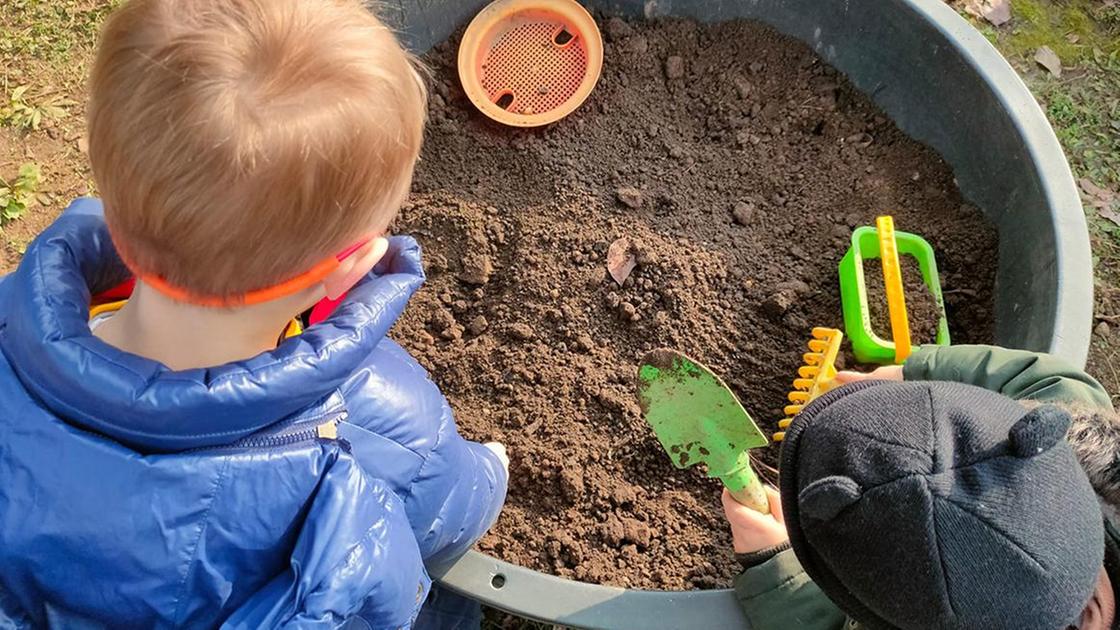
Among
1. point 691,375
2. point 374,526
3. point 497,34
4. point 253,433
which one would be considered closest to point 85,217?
point 253,433

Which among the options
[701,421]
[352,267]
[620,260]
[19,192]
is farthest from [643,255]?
[19,192]

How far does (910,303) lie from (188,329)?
131 cm

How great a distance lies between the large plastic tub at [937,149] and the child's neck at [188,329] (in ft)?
1.80

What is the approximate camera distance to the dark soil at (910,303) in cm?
170

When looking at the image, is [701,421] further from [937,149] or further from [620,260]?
[937,149]

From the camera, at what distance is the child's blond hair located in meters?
0.83

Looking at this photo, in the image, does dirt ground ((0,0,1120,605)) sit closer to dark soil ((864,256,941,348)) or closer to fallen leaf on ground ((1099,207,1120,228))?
fallen leaf on ground ((1099,207,1120,228))

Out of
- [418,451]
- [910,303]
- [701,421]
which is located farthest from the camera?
[910,303]

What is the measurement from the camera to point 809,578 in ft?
4.26

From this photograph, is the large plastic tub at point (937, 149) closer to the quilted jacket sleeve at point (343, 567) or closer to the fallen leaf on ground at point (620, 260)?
the quilted jacket sleeve at point (343, 567)

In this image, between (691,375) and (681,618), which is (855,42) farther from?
(681,618)

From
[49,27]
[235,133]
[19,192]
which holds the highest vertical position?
[235,133]

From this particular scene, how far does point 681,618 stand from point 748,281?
74 cm

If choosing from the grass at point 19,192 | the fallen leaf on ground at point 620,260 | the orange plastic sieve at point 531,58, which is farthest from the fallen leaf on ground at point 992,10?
the grass at point 19,192
